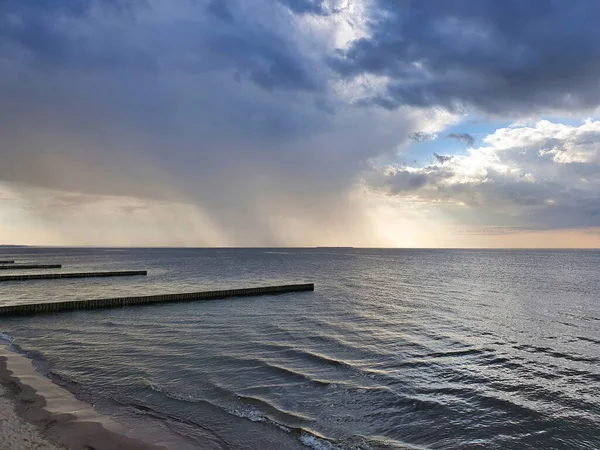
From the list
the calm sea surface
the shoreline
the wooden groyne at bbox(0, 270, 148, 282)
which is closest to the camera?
the shoreline

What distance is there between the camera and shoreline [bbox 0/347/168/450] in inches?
487

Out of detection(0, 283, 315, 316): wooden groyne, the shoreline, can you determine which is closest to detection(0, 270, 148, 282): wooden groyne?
detection(0, 283, 315, 316): wooden groyne

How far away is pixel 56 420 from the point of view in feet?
45.6

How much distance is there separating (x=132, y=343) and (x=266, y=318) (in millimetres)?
13392

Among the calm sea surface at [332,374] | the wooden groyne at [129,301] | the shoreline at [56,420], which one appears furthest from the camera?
the wooden groyne at [129,301]

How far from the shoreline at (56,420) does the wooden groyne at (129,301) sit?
22.5 metres

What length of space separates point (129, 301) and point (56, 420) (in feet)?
106

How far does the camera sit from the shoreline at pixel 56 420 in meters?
12.4

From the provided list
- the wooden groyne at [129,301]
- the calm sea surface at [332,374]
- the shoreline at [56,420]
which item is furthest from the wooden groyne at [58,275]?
the shoreline at [56,420]

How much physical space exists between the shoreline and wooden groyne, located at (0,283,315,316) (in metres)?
22.5

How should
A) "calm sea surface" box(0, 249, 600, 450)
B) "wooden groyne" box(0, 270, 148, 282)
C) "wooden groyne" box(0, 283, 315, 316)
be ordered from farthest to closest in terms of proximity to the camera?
1. "wooden groyne" box(0, 270, 148, 282)
2. "wooden groyne" box(0, 283, 315, 316)
3. "calm sea surface" box(0, 249, 600, 450)

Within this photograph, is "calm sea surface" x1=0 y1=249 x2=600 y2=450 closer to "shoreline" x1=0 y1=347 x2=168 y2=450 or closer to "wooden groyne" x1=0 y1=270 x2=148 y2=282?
"shoreline" x1=0 y1=347 x2=168 y2=450

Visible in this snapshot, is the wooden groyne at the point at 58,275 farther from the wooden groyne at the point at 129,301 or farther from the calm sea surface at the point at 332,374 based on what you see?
the calm sea surface at the point at 332,374

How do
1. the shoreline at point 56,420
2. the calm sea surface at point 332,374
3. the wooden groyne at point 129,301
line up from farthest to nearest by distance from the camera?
the wooden groyne at point 129,301
the calm sea surface at point 332,374
the shoreline at point 56,420
